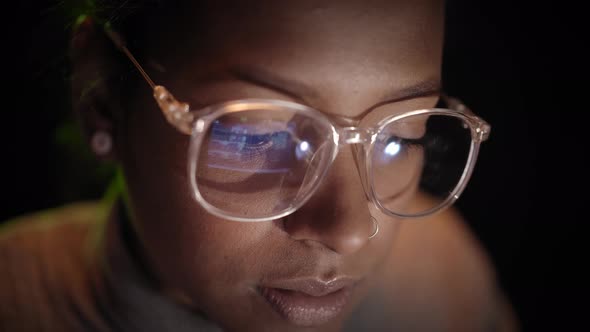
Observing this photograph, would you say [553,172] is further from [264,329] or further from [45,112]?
[45,112]

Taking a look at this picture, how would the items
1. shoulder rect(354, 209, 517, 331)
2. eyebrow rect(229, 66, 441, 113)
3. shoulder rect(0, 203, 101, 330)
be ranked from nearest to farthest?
eyebrow rect(229, 66, 441, 113) < shoulder rect(0, 203, 101, 330) < shoulder rect(354, 209, 517, 331)

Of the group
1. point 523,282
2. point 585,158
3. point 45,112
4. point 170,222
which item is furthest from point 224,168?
point 523,282

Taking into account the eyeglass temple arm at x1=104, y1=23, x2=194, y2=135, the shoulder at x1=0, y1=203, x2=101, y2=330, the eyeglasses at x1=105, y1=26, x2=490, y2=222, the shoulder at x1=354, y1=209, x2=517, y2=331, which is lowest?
the shoulder at x1=354, y1=209, x2=517, y2=331

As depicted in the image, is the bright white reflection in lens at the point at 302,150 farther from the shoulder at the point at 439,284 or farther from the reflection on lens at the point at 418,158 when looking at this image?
the shoulder at the point at 439,284

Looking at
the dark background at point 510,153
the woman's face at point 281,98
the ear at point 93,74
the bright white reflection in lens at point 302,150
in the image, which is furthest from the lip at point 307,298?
the dark background at point 510,153

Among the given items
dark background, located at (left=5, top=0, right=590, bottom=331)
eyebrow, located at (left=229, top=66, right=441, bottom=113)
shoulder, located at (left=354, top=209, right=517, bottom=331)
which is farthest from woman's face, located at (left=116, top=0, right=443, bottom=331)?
shoulder, located at (left=354, top=209, right=517, bottom=331)

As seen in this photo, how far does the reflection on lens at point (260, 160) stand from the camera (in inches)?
24.8

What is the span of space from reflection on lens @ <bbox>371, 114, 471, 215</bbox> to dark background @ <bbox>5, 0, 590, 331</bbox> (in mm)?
212

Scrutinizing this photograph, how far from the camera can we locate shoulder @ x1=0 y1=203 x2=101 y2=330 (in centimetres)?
98

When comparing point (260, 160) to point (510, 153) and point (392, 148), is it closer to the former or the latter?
point (392, 148)

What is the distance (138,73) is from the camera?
2.41ft

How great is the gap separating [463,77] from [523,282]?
74cm

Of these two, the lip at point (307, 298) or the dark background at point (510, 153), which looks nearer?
the lip at point (307, 298)

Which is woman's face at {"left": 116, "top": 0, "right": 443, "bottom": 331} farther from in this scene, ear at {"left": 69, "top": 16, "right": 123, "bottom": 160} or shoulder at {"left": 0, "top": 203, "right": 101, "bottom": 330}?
shoulder at {"left": 0, "top": 203, "right": 101, "bottom": 330}
